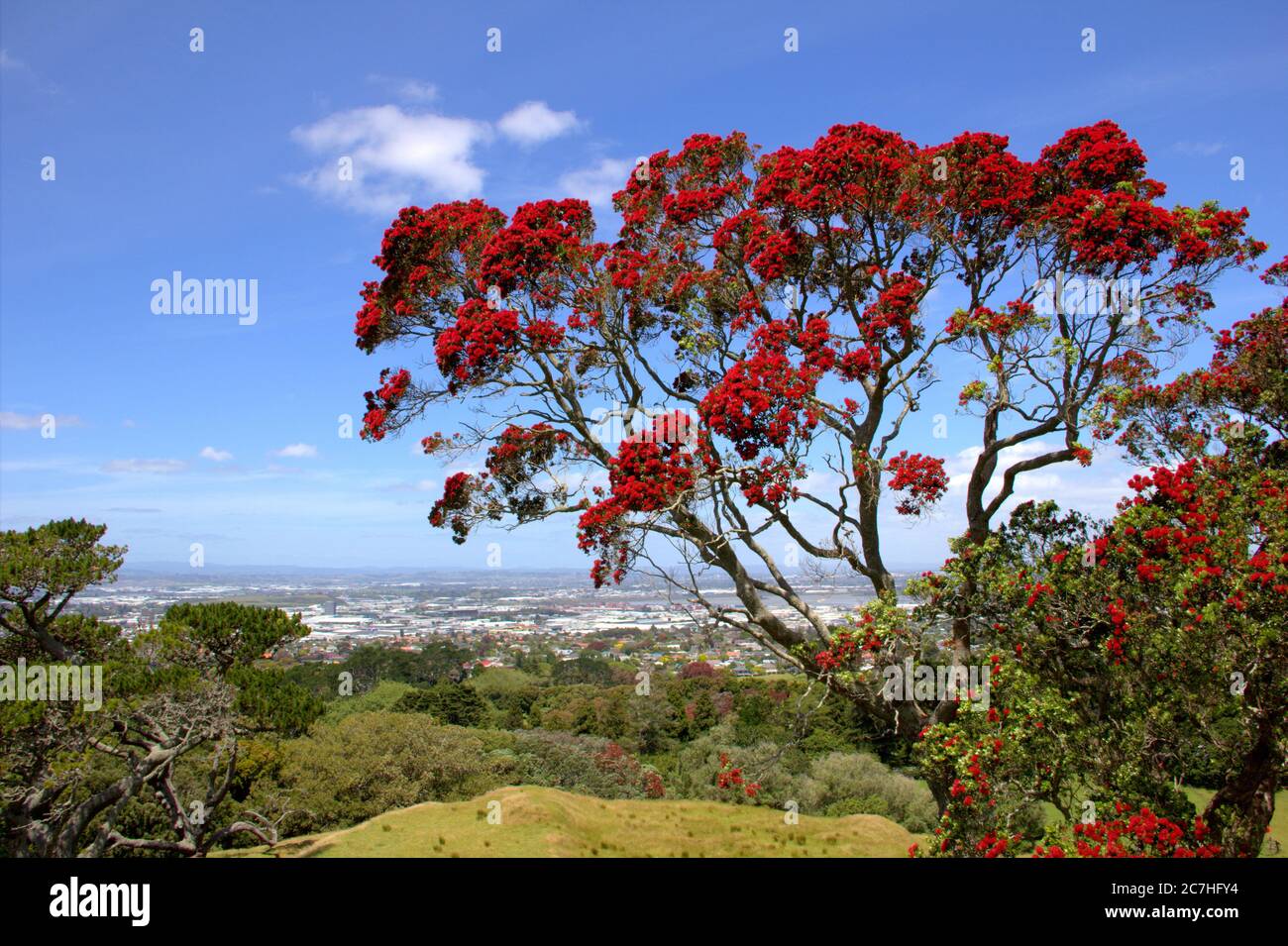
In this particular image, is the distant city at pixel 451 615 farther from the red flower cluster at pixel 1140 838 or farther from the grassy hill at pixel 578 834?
the red flower cluster at pixel 1140 838

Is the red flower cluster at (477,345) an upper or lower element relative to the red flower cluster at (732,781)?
upper

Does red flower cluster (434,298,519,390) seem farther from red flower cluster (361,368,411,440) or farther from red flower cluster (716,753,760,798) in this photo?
red flower cluster (716,753,760,798)

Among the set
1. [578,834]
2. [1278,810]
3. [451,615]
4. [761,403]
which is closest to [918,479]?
[761,403]

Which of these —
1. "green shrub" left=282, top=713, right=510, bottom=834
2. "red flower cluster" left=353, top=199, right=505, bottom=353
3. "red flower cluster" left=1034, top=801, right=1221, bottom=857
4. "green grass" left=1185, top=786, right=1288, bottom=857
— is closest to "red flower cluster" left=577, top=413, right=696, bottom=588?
"red flower cluster" left=353, top=199, right=505, bottom=353

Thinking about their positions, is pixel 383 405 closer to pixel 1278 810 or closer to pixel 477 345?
pixel 477 345

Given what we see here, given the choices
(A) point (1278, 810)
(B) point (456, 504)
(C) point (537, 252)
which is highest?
(C) point (537, 252)

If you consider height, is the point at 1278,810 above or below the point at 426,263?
below

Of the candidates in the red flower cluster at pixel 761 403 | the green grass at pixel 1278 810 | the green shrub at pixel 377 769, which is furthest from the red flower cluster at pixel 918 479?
the green shrub at pixel 377 769

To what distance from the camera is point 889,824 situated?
794 inches

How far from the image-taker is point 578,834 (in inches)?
680

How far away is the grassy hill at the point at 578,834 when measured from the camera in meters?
16.1
